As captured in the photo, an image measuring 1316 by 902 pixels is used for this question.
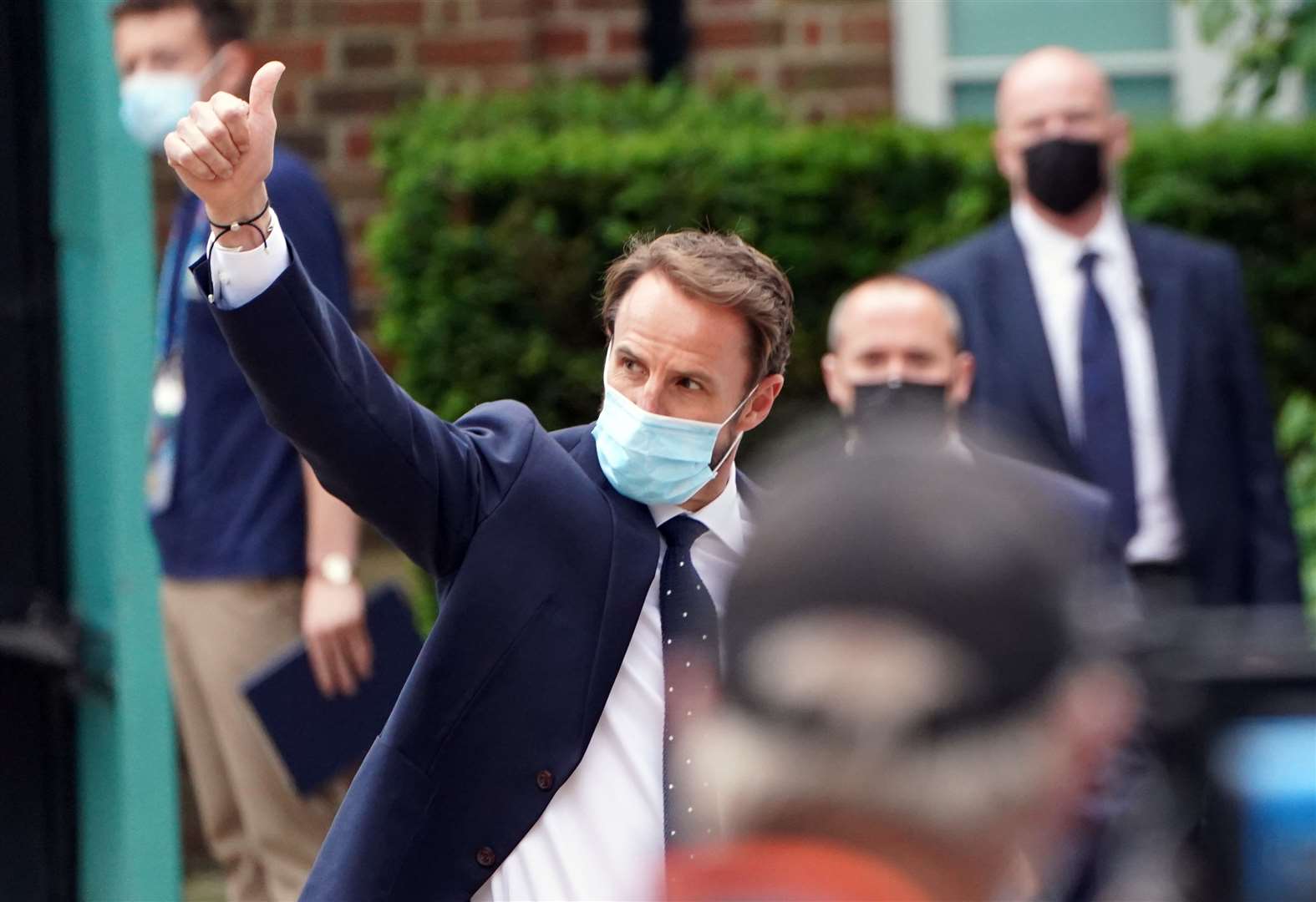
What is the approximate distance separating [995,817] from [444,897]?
178 centimetres

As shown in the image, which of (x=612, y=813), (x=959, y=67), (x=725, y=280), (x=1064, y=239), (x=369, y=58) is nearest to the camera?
(x=612, y=813)

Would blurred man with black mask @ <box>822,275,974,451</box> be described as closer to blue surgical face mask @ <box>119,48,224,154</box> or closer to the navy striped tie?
the navy striped tie

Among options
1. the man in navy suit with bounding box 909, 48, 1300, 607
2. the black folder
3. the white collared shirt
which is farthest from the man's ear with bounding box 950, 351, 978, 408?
the white collared shirt

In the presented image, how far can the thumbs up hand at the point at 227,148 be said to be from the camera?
2.76 meters

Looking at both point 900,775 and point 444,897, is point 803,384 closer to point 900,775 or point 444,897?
point 444,897

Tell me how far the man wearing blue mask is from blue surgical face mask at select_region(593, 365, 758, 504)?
5.05 feet

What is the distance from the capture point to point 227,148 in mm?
2783

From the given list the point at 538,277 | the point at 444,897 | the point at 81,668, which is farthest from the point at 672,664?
the point at 538,277

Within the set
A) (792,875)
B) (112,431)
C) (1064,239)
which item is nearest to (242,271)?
(112,431)

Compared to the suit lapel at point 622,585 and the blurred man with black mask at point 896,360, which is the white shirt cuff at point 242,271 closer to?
the suit lapel at point 622,585

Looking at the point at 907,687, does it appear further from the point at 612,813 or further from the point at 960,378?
the point at 960,378

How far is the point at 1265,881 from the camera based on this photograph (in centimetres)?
134

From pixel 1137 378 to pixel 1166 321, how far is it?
0.47 feet

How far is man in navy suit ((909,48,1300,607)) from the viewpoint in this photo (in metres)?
4.71
